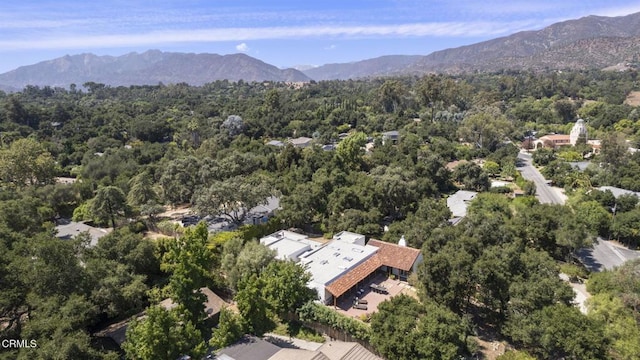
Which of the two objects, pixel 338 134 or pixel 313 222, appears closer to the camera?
pixel 313 222

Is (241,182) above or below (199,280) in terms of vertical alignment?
above

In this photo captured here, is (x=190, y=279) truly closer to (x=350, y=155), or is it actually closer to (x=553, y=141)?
(x=350, y=155)

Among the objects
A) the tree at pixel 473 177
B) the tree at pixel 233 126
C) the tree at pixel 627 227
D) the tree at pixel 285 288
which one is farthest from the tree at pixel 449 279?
the tree at pixel 233 126

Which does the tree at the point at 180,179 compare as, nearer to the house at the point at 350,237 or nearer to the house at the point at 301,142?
the house at the point at 350,237

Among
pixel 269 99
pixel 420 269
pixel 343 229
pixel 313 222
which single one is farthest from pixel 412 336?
pixel 269 99

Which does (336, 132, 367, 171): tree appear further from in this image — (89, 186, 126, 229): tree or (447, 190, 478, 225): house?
(89, 186, 126, 229): tree

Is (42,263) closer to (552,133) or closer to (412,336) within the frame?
(412,336)
